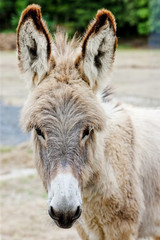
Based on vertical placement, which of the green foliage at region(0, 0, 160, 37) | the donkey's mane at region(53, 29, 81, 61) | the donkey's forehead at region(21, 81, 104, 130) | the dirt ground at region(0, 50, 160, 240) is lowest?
the green foliage at region(0, 0, 160, 37)

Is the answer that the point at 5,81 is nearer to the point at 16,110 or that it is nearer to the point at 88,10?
the point at 16,110

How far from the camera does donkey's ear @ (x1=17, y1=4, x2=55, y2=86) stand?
10.9 ft

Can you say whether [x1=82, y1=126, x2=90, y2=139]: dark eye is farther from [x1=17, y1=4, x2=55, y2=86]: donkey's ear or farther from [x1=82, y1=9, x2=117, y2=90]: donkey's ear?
[x1=17, y1=4, x2=55, y2=86]: donkey's ear

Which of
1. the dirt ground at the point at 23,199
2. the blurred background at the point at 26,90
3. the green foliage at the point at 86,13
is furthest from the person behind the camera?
the green foliage at the point at 86,13

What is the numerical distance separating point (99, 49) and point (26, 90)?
56.5 ft

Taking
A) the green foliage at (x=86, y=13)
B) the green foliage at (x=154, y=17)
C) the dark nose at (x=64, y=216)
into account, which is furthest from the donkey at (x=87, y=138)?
the green foliage at (x=86, y=13)

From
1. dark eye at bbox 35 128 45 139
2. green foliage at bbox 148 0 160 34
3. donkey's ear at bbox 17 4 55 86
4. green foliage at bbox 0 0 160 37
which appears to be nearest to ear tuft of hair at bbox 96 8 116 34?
donkey's ear at bbox 17 4 55 86

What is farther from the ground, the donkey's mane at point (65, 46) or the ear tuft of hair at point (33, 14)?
the ear tuft of hair at point (33, 14)

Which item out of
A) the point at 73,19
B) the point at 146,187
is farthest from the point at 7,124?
the point at 73,19

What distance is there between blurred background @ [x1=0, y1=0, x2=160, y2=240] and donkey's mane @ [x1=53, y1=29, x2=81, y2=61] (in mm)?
702

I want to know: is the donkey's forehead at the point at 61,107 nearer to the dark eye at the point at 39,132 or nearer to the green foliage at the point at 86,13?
the dark eye at the point at 39,132

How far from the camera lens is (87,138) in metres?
3.36

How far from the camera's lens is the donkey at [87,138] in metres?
3.15

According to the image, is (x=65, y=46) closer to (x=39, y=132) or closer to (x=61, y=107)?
(x=61, y=107)
